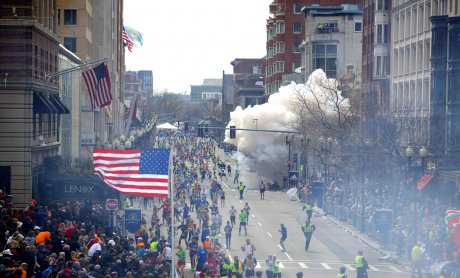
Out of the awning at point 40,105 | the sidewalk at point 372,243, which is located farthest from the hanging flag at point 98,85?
the sidewalk at point 372,243

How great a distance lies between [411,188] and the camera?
55562mm

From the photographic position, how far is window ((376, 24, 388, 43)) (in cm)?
8669

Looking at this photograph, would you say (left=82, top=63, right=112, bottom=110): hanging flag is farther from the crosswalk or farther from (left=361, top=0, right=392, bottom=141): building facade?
(left=361, top=0, right=392, bottom=141): building facade

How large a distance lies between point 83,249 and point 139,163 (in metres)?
2.93

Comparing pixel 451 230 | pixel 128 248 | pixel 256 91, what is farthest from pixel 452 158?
pixel 256 91

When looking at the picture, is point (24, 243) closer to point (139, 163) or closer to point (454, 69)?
point (139, 163)

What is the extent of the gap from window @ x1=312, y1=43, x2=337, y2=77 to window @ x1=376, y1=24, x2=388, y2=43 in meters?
31.5

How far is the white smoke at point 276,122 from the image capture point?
3659 inches

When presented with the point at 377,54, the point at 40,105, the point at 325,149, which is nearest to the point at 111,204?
the point at 40,105

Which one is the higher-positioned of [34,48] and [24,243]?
[34,48]

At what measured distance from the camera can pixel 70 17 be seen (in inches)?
3169

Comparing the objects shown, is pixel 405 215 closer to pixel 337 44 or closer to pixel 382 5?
pixel 382 5

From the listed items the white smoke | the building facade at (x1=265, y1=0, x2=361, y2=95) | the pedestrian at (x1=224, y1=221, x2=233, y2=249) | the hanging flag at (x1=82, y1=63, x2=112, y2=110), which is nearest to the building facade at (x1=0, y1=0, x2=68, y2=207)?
the hanging flag at (x1=82, y1=63, x2=112, y2=110)

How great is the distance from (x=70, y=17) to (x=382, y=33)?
77.2 ft
